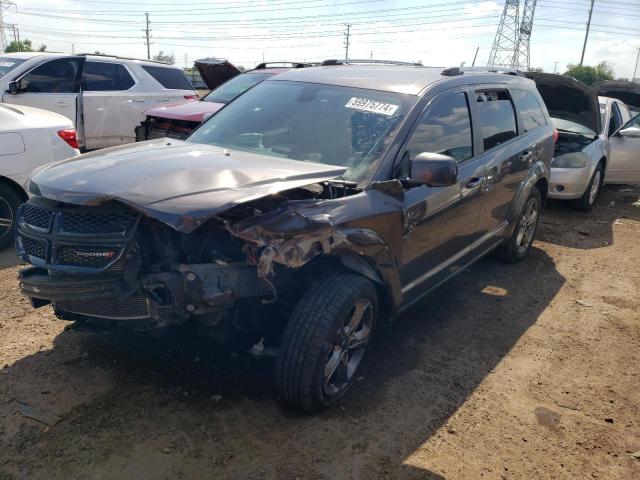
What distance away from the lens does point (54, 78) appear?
8.45 m

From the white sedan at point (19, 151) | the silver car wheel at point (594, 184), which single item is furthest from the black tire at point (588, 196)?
the white sedan at point (19, 151)

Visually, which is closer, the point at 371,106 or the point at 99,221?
the point at 99,221

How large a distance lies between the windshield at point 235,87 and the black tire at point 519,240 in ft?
15.3

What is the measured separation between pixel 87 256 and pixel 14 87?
21.1 ft

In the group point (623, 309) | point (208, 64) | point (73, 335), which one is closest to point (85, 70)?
point (208, 64)

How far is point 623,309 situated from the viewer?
16.1 ft

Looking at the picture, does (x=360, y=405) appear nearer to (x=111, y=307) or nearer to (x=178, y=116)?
(x=111, y=307)

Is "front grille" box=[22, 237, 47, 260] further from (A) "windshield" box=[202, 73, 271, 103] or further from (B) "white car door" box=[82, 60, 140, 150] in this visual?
(B) "white car door" box=[82, 60, 140, 150]

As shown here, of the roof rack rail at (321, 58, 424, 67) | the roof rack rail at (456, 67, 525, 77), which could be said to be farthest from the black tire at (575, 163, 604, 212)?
the roof rack rail at (321, 58, 424, 67)

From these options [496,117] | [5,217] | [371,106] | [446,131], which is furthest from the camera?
[5,217]

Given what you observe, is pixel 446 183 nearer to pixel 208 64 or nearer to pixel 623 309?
pixel 623 309

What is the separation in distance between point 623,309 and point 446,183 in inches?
109

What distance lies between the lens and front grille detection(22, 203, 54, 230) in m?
2.93

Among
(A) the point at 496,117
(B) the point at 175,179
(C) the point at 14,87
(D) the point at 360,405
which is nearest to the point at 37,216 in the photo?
(B) the point at 175,179
